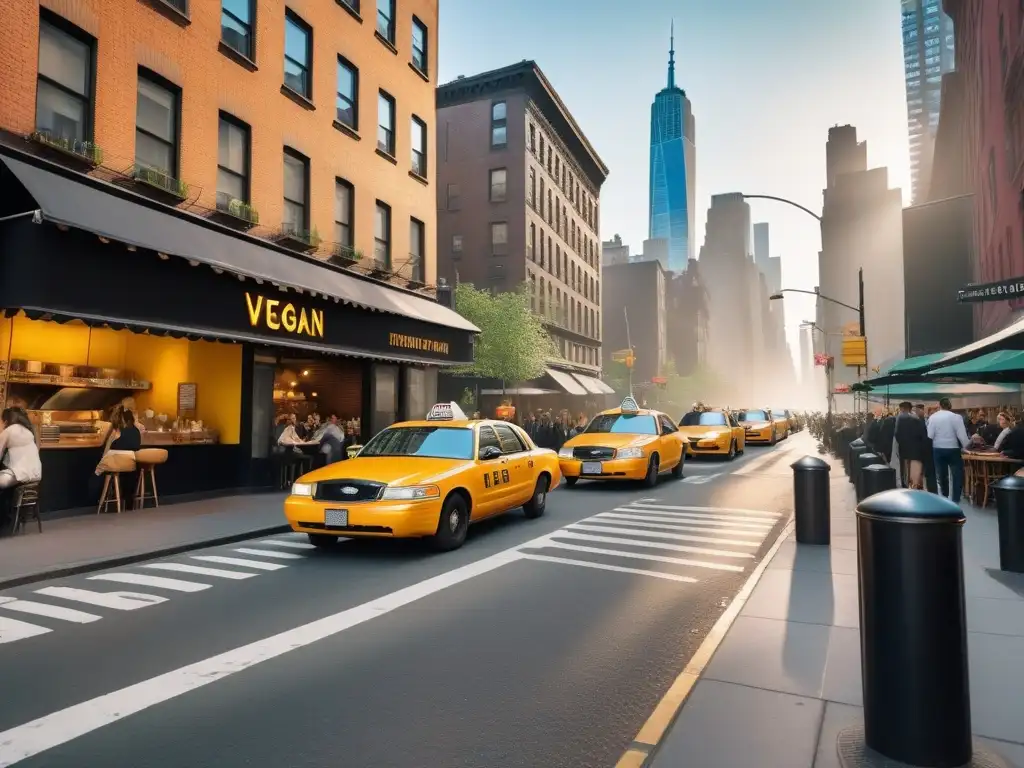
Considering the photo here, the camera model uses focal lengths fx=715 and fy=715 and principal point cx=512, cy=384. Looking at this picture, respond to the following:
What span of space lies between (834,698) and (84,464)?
478 inches

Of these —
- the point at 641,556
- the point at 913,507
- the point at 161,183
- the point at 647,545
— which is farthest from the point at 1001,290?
the point at 161,183

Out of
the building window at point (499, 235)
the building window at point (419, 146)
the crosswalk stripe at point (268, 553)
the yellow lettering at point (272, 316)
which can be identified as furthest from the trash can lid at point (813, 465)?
the building window at point (499, 235)

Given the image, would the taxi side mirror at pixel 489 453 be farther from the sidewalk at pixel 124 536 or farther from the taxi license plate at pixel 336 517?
the sidewalk at pixel 124 536

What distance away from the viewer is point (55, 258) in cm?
1026

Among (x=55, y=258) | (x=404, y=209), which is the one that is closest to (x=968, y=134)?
(x=404, y=209)

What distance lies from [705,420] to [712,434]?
151cm

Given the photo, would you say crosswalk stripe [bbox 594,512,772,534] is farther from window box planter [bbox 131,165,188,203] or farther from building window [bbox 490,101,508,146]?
building window [bbox 490,101,508,146]

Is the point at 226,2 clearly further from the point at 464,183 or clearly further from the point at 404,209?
the point at 464,183

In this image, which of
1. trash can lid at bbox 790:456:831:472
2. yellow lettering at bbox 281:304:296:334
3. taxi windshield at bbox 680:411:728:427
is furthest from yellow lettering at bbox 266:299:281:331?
taxi windshield at bbox 680:411:728:427

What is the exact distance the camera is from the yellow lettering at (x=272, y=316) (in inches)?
563

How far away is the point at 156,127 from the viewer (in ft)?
44.0

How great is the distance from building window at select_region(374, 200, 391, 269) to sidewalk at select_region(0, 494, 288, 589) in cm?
940

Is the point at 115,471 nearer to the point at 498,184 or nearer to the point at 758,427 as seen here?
the point at 758,427

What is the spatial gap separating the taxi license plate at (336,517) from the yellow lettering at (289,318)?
747 cm
